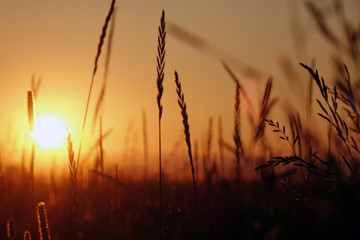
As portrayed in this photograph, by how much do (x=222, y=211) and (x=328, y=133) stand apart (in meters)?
1.02

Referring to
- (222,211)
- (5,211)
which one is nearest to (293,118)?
(222,211)

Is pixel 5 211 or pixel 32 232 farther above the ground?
pixel 5 211

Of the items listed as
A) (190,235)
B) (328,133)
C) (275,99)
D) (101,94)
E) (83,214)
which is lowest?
(190,235)

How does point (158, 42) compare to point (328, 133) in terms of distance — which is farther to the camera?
point (328, 133)

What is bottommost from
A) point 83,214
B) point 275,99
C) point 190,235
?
point 190,235

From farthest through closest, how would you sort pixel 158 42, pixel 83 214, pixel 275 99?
pixel 83 214, pixel 275 99, pixel 158 42

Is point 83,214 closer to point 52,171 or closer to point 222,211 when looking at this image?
point 52,171

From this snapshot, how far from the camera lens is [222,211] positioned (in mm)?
2877

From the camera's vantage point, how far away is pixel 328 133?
2.18 m

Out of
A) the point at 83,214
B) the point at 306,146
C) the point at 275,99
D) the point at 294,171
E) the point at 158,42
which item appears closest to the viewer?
the point at 158,42

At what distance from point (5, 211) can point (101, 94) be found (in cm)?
119

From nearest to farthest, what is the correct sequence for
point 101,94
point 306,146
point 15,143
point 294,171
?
point 294,171
point 306,146
point 101,94
point 15,143

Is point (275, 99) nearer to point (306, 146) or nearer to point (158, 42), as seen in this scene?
point (306, 146)

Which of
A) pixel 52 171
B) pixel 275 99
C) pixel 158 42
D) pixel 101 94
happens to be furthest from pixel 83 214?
pixel 158 42
